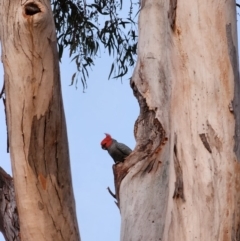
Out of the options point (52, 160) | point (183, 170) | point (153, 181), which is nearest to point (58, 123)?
point (52, 160)

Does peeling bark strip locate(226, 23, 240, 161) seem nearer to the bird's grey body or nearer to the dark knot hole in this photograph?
the dark knot hole

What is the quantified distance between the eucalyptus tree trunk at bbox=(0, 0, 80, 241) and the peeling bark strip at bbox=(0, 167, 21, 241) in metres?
0.18

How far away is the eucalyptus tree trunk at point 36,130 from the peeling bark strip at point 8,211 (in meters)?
0.18

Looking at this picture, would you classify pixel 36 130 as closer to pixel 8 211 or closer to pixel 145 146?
pixel 8 211

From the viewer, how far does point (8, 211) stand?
2393 millimetres

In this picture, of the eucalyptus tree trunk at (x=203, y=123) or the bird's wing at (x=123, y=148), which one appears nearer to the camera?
the eucalyptus tree trunk at (x=203, y=123)

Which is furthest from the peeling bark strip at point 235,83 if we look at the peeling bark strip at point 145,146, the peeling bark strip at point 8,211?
the peeling bark strip at point 8,211

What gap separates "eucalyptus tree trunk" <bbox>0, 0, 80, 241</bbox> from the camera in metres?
2.14

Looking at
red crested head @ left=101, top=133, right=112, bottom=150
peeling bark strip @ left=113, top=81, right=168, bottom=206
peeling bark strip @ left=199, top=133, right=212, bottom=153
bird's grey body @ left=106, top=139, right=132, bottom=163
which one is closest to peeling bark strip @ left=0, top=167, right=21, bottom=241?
peeling bark strip @ left=113, top=81, right=168, bottom=206

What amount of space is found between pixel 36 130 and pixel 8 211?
15.5 inches

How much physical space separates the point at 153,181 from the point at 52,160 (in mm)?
672

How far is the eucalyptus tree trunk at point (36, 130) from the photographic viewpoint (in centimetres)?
214

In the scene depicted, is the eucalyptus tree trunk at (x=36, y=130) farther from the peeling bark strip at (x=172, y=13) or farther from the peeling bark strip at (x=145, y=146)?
the peeling bark strip at (x=145, y=146)

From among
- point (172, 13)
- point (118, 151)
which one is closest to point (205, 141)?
point (172, 13)
